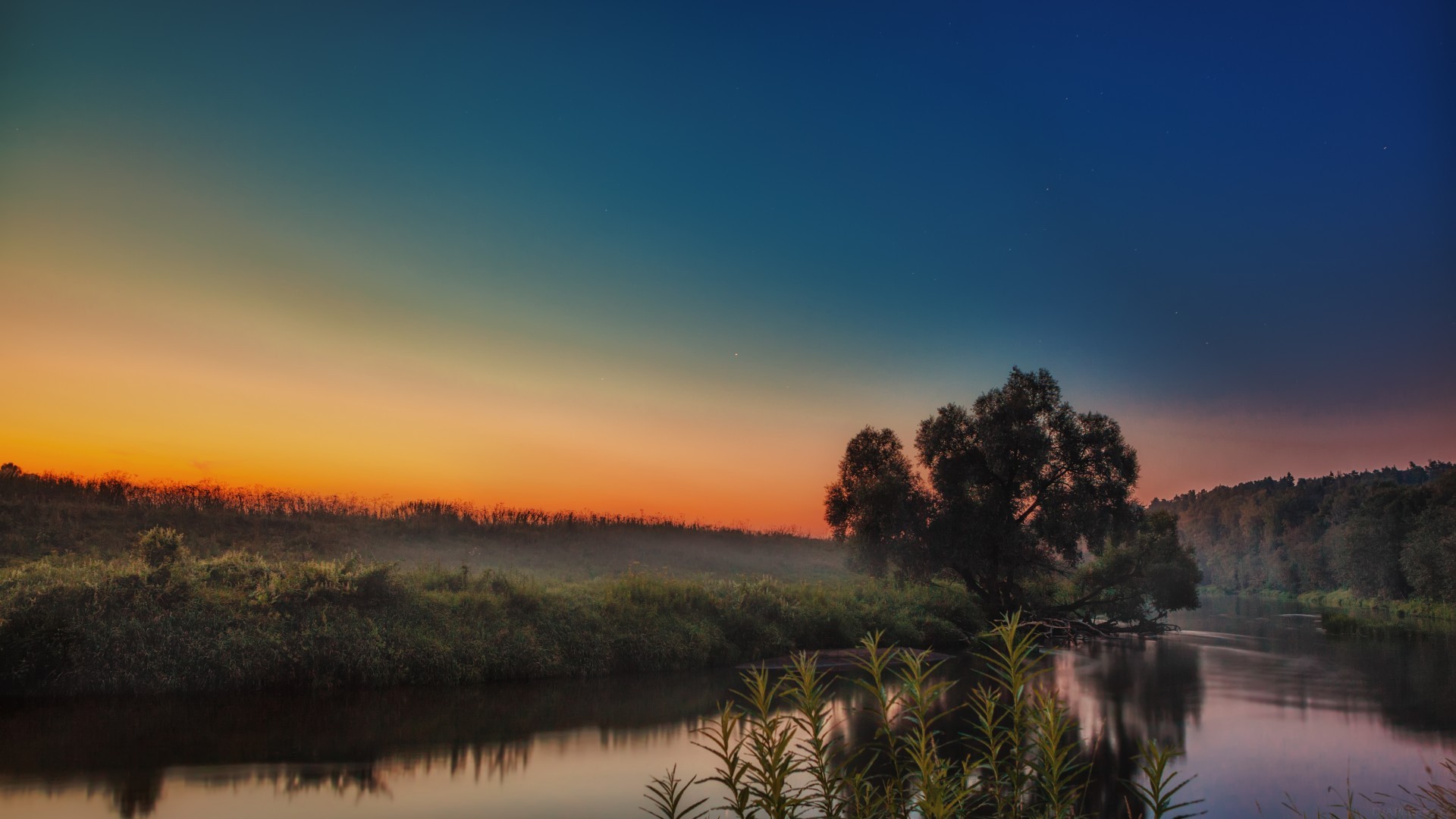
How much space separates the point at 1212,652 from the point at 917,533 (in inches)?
475

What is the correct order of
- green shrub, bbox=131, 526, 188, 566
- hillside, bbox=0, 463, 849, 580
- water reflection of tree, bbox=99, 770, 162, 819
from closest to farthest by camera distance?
water reflection of tree, bbox=99, 770, 162, 819
green shrub, bbox=131, 526, 188, 566
hillside, bbox=0, 463, 849, 580

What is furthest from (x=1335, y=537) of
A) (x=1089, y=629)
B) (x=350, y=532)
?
(x=350, y=532)

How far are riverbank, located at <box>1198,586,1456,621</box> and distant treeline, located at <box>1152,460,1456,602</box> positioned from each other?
704mm

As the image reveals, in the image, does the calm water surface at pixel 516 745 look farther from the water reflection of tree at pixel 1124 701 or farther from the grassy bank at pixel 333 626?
the grassy bank at pixel 333 626

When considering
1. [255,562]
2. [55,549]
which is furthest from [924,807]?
[55,549]

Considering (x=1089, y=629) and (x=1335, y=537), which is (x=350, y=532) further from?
(x=1335, y=537)

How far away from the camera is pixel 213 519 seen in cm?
3153

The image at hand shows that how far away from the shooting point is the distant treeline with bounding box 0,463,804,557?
25.6 metres

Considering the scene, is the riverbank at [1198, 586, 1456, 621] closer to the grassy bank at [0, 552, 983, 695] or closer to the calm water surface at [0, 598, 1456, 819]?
the calm water surface at [0, 598, 1456, 819]

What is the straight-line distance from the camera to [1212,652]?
102 feet

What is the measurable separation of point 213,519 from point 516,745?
79.2 ft

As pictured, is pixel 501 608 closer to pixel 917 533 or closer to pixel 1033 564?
pixel 917 533

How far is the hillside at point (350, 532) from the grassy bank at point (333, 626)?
669 cm

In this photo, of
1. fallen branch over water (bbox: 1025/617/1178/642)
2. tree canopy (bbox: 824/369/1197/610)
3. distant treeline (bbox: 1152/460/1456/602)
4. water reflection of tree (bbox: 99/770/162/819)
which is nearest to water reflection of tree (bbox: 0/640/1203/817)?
water reflection of tree (bbox: 99/770/162/819)
